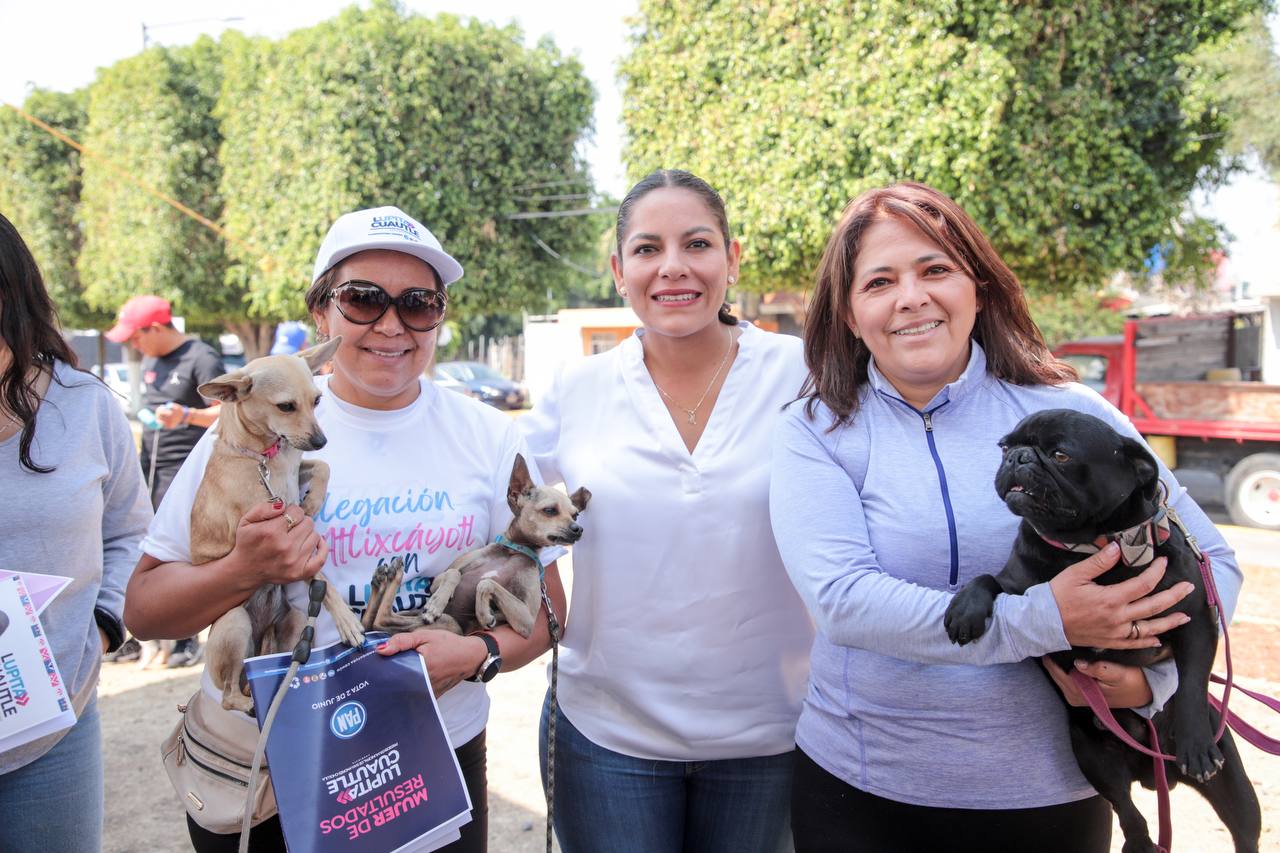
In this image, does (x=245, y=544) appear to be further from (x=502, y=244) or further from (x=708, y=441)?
(x=502, y=244)

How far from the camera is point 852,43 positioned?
11.9 metres

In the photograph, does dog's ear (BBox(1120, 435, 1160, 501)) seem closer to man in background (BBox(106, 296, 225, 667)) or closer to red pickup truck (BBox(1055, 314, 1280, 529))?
man in background (BBox(106, 296, 225, 667))

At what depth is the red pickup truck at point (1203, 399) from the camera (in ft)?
35.7

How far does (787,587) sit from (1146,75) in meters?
12.6

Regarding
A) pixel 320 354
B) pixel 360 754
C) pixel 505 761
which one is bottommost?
pixel 505 761

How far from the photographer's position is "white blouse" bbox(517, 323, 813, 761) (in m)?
2.27

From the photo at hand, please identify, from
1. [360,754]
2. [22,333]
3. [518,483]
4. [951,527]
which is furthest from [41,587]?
[951,527]

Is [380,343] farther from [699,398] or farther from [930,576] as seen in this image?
[930,576]

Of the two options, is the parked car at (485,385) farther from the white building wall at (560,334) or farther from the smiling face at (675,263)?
the smiling face at (675,263)

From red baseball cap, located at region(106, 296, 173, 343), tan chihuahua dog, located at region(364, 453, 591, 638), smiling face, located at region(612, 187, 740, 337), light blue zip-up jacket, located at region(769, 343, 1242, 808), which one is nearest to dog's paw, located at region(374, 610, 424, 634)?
tan chihuahua dog, located at region(364, 453, 591, 638)

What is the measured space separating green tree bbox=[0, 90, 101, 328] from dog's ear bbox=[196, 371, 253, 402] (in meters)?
26.7

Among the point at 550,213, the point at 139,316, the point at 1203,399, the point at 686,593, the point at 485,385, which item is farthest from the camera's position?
the point at 485,385

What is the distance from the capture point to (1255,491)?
11047mm

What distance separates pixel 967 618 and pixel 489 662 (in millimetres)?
1123
